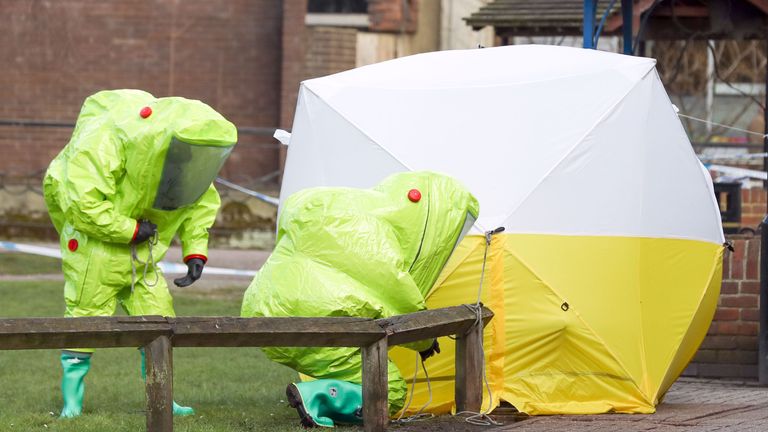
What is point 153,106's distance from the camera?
825 centimetres

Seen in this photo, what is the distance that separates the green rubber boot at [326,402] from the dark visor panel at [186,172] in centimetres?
144

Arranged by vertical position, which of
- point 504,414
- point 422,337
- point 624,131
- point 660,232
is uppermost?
point 624,131

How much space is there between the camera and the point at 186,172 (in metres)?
8.21

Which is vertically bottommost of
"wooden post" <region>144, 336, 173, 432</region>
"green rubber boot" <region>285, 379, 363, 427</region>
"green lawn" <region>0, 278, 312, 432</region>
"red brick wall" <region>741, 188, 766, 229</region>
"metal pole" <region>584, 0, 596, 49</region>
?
"green lawn" <region>0, 278, 312, 432</region>

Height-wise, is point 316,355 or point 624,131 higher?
point 624,131

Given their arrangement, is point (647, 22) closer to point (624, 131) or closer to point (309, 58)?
point (624, 131)

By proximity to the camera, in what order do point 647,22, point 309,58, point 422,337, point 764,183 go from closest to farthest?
1. point 422,337
2. point 647,22
3. point 764,183
4. point 309,58

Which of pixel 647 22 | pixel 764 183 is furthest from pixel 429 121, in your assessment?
pixel 764 183

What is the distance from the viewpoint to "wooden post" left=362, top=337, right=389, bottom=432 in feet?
23.0

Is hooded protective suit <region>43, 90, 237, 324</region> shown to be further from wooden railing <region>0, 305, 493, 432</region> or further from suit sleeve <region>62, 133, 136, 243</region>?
wooden railing <region>0, 305, 493, 432</region>

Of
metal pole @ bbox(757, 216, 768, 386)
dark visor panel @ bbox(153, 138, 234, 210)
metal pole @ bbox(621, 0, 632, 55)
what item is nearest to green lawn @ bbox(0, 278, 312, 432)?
dark visor panel @ bbox(153, 138, 234, 210)

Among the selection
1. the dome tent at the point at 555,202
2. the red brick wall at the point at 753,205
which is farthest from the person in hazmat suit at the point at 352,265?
the red brick wall at the point at 753,205

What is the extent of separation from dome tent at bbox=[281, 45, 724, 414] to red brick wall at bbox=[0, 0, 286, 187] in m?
12.8

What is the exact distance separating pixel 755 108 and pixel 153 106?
22500 millimetres
